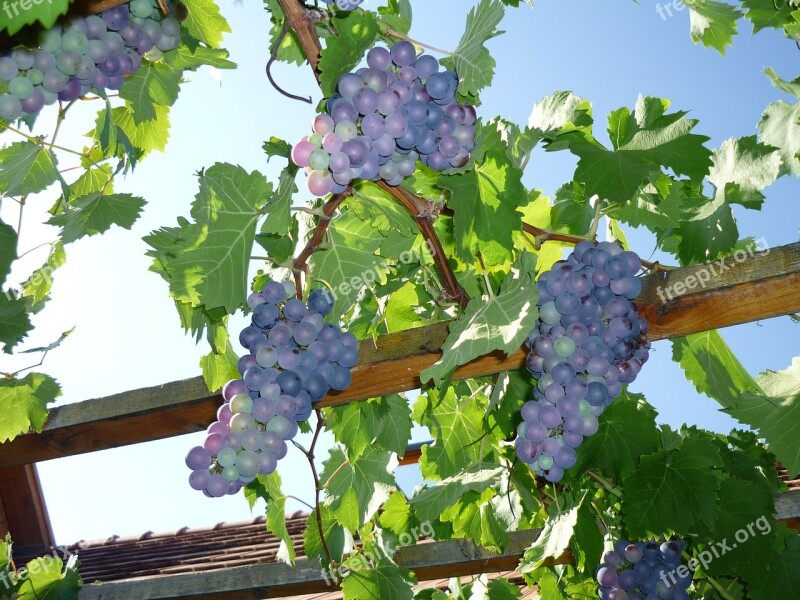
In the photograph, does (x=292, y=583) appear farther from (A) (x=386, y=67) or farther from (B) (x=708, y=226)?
(A) (x=386, y=67)

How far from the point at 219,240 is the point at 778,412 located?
1.49 m

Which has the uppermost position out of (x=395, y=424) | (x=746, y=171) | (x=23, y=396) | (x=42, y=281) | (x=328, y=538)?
(x=42, y=281)

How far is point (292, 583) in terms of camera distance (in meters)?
3.30

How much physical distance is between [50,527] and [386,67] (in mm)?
4693

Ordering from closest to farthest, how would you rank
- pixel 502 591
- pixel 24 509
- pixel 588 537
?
pixel 588 537, pixel 502 591, pixel 24 509

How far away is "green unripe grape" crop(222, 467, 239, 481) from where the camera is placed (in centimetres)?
150

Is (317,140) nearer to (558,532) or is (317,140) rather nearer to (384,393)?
(384,393)

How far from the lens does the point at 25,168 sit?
7.26ft

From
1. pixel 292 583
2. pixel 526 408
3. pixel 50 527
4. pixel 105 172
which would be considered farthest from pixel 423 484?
pixel 50 527

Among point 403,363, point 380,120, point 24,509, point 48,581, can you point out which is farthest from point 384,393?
point 24,509

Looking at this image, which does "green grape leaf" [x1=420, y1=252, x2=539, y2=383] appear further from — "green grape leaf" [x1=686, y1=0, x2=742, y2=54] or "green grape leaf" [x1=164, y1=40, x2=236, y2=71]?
"green grape leaf" [x1=686, y1=0, x2=742, y2=54]

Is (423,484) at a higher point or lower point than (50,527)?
lower

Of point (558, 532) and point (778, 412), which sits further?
point (558, 532)

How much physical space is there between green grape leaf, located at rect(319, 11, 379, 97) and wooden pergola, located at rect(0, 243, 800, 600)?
74 cm
